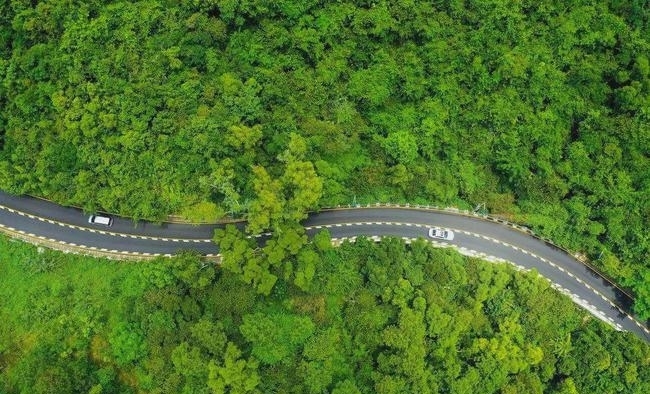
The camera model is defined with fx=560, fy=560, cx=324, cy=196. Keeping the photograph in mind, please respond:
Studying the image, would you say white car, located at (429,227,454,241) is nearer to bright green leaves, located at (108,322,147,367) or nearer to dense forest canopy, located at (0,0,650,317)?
dense forest canopy, located at (0,0,650,317)

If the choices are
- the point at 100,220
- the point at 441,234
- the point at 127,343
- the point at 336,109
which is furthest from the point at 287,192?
the point at 127,343

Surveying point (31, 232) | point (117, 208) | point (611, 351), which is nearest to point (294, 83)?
point (117, 208)

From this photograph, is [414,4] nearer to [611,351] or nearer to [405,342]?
[405,342]

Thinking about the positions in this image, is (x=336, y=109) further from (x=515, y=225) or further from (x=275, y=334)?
(x=275, y=334)

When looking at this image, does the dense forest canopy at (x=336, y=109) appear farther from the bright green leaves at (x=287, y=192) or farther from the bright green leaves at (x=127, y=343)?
the bright green leaves at (x=127, y=343)

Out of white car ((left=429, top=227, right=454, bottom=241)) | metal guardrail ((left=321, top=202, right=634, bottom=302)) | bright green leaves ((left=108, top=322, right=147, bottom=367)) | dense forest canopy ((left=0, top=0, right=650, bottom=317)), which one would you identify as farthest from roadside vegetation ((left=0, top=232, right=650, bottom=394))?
dense forest canopy ((left=0, top=0, right=650, bottom=317))
